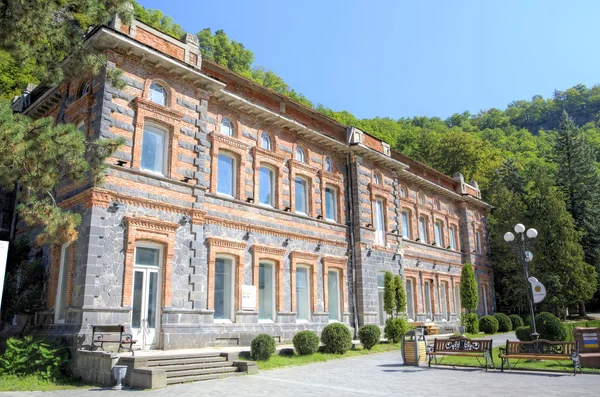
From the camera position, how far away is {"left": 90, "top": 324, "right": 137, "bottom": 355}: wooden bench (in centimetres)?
1203

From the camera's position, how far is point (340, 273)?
70.4ft

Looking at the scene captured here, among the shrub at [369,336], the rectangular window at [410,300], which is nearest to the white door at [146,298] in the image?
the shrub at [369,336]

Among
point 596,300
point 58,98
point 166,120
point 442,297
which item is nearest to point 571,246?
point 442,297

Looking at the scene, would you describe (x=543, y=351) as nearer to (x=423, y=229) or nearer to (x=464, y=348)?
(x=464, y=348)

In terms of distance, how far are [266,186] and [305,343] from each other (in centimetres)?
667

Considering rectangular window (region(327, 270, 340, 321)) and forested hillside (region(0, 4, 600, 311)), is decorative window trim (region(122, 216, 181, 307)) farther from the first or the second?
forested hillside (region(0, 4, 600, 311))

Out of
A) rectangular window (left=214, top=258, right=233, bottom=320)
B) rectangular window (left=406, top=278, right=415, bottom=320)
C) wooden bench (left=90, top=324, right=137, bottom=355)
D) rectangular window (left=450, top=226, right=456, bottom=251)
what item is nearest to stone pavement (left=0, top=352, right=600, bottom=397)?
wooden bench (left=90, top=324, right=137, bottom=355)

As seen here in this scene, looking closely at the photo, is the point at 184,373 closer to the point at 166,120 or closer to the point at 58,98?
the point at 166,120

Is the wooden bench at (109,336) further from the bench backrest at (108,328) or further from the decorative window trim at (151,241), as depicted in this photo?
the decorative window trim at (151,241)

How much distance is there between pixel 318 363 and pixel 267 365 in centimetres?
187

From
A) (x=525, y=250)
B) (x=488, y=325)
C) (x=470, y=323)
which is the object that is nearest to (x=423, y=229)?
(x=525, y=250)

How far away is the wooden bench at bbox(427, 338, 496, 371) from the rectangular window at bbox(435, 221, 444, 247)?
17.2 m

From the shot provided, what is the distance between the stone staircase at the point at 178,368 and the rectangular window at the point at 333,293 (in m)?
8.36

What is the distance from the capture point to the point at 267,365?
1383cm
